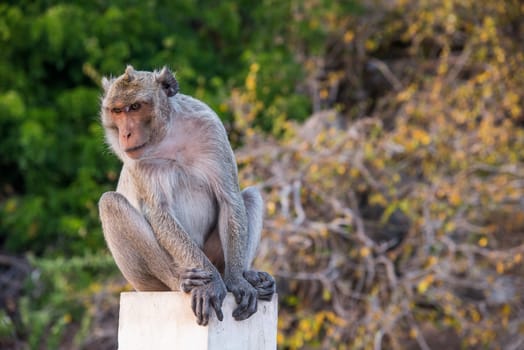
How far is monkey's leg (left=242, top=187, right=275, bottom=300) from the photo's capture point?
494 cm

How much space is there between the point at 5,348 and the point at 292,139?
4.82m

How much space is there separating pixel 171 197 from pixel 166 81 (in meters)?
0.75

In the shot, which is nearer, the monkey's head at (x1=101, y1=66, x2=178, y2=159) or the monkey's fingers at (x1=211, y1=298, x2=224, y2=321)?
the monkey's fingers at (x1=211, y1=298, x2=224, y2=321)

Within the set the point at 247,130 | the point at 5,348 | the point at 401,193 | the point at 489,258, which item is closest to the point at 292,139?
the point at 247,130

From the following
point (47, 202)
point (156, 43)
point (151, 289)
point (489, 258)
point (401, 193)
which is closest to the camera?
point (151, 289)

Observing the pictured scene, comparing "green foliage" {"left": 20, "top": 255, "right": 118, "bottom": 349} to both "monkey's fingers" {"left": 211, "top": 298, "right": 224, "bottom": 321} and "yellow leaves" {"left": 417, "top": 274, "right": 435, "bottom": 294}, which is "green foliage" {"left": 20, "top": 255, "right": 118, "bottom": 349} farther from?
"monkey's fingers" {"left": 211, "top": 298, "right": 224, "bottom": 321}

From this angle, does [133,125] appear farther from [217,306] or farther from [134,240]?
[217,306]

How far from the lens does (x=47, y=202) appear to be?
11031mm

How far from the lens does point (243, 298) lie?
4.72 meters

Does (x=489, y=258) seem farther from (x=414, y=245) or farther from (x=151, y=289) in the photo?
(x=151, y=289)

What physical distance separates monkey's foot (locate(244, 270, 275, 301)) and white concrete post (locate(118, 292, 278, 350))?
0.05 meters

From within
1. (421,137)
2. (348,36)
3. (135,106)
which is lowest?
(135,106)

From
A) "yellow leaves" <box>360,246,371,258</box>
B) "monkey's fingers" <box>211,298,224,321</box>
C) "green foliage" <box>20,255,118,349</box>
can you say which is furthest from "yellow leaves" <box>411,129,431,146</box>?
"monkey's fingers" <box>211,298,224,321</box>

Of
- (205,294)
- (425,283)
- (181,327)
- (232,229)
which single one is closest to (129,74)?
(232,229)
